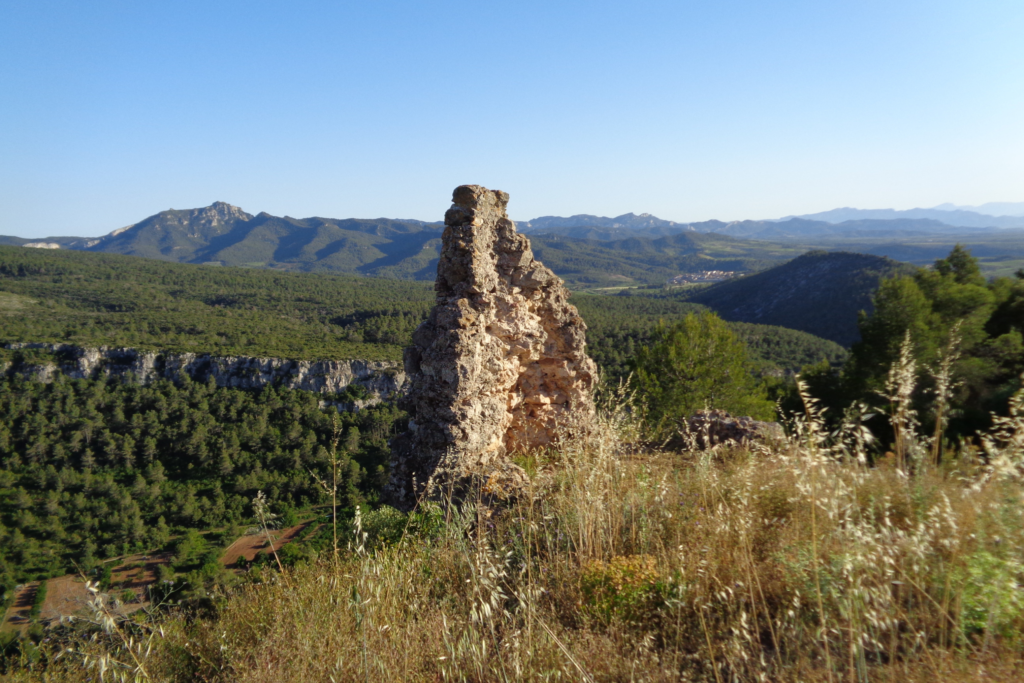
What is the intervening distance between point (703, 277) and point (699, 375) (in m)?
178

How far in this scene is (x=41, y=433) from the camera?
155 ft

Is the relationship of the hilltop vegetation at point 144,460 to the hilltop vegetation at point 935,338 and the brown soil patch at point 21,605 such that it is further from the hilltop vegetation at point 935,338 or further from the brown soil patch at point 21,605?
the hilltop vegetation at point 935,338

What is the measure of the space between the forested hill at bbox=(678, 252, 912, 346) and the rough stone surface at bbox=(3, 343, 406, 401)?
5254 cm

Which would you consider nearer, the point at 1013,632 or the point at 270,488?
the point at 1013,632

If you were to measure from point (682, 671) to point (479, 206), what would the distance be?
16.5 feet

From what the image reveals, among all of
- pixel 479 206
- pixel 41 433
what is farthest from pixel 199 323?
pixel 479 206

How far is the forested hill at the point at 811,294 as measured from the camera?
2657 inches

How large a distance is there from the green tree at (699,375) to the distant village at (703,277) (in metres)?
159

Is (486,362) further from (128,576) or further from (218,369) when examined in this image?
(218,369)

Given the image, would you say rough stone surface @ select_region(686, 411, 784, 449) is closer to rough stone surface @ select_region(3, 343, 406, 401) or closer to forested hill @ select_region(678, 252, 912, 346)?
rough stone surface @ select_region(3, 343, 406, 401)

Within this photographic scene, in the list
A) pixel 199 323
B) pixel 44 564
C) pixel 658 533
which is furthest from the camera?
pixel 199 323

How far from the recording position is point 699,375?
1928 cm

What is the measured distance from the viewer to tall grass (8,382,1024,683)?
2289 mm

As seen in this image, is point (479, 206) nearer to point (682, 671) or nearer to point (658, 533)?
point (658, 533)
